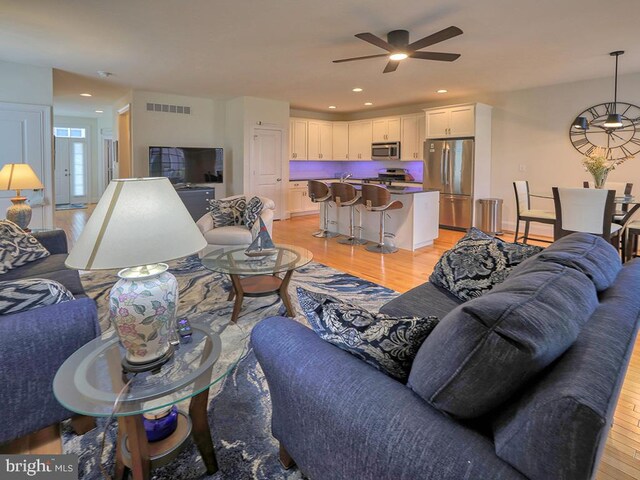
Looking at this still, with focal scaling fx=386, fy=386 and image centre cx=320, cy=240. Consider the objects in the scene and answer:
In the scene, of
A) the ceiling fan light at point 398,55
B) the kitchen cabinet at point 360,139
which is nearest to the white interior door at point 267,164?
the kitchen cabinet at point 360,139

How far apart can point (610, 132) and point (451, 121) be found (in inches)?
93.4

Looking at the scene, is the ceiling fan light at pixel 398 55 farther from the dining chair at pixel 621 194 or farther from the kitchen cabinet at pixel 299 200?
the kitchen cabinet at pixel 299 200

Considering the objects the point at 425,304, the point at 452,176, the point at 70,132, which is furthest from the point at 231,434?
the point at 70,132

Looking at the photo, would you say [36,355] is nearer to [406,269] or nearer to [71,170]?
[406,269]

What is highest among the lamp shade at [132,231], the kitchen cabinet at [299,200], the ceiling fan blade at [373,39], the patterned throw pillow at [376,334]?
the ceiling fan blade at [373,39]

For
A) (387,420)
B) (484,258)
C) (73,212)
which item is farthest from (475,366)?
(73,212)

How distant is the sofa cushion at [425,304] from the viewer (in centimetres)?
213

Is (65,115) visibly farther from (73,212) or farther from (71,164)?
(73,212)

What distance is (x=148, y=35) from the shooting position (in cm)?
393

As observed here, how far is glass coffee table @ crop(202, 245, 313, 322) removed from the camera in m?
2.95

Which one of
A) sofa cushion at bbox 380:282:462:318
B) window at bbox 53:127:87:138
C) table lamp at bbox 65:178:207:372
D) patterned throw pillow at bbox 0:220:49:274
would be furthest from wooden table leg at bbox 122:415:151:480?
window at bbox 53:127:87:138

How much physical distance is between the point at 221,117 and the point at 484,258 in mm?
6920

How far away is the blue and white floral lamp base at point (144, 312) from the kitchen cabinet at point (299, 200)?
7.28 metres

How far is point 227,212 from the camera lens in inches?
183
